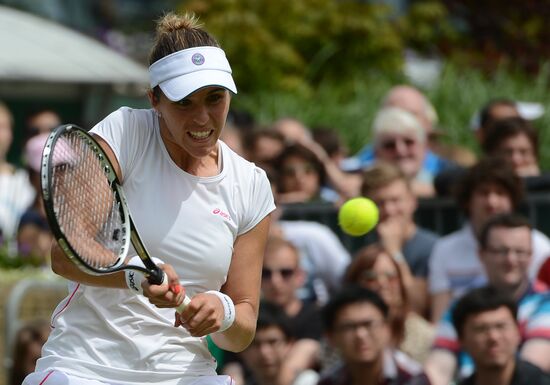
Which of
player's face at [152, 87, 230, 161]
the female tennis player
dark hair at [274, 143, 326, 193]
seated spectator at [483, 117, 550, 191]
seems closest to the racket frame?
the female tennis player

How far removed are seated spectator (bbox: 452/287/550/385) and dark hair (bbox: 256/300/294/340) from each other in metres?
1.14

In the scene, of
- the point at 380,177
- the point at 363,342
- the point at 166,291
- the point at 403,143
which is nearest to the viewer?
the point at 166,291

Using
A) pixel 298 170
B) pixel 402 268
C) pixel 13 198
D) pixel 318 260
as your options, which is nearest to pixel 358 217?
pixel 402 268

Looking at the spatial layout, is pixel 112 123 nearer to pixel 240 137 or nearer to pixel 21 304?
pixel 21 304

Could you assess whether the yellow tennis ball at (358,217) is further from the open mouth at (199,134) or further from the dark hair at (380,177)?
the dark hair at (380,177)

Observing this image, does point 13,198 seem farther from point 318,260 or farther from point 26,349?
point 318,260

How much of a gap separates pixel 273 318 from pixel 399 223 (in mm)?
1135

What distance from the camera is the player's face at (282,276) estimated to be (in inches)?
348

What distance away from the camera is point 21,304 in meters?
9.60

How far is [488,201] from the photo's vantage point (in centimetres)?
883

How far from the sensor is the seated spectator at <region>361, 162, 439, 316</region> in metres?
9.00

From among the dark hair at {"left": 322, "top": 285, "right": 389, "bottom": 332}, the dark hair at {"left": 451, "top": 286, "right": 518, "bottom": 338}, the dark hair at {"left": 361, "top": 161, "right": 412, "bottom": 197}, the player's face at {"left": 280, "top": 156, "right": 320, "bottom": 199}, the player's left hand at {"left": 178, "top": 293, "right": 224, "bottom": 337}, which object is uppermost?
the player's face at {"left": 280, "top": 156, "right": 320, "bottom": 199}

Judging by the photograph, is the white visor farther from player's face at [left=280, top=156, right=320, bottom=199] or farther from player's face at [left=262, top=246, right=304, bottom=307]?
player's face at [left=280, top=156, right=320, bottom=199]

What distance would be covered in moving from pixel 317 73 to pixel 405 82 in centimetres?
233
